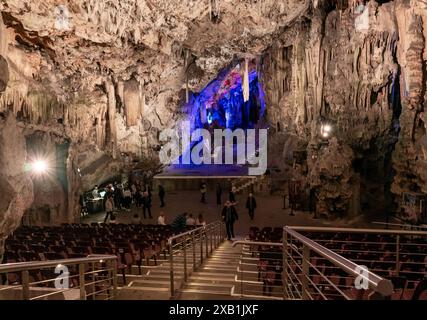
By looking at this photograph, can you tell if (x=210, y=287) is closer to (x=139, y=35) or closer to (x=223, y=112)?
(x=139, y=35)

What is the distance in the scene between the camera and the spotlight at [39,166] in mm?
13970

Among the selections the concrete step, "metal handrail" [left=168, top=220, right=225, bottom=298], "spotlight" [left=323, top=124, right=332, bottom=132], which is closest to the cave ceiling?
"spotlight" [left=323, top=124, right=332, bottom=132]

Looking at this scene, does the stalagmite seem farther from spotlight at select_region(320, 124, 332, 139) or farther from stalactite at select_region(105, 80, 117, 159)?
spotlight at select_region(320, 124, 332, 139)

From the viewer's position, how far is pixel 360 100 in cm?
1756

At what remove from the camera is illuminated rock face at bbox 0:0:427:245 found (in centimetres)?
1296

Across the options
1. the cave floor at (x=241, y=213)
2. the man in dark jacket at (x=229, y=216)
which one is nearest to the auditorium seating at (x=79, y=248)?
the man in dark jacket at (x=229, y=216)

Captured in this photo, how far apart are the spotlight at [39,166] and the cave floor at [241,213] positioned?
12.9 ft

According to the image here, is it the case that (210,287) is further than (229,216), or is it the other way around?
(229,216)

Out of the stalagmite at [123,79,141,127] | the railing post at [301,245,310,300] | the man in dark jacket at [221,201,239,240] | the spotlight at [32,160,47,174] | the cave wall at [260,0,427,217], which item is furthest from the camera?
the stalagmite at [123,79,141,127]

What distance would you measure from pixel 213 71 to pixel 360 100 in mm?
10059

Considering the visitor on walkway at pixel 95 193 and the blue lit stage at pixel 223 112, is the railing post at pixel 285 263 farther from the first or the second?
the blue lit stage at pixel 223 112

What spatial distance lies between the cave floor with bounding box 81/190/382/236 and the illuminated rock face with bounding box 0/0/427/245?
0.97 metres

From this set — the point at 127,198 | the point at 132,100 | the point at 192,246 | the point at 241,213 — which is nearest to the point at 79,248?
the point at 192,246
